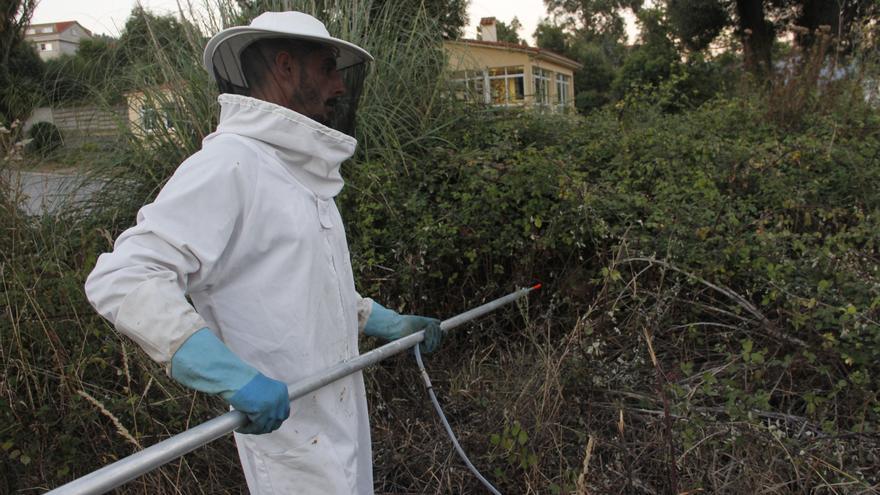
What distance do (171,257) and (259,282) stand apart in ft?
0.86

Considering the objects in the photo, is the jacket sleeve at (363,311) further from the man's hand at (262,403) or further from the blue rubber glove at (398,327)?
the man's hand at (262,403)

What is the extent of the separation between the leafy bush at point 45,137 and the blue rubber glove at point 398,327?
334cm

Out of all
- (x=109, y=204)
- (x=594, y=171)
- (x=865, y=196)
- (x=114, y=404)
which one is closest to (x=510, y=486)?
(x=114, y=404)

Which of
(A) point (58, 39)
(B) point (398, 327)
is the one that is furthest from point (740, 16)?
(A) point (58, 39)

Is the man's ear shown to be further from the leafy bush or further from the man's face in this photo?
the leafy bush

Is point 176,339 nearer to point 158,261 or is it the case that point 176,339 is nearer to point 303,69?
point 158,261

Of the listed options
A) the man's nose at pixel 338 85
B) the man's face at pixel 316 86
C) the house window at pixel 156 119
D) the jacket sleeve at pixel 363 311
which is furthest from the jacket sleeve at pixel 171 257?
the house window at pixel 156 119

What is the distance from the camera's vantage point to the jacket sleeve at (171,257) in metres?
1.61

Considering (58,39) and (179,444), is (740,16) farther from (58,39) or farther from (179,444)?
(58,39)

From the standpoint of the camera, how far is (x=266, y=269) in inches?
74.2

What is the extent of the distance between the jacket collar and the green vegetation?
1.22 meters

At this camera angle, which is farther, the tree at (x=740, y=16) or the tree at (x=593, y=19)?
the tree at (x=593, y=19)

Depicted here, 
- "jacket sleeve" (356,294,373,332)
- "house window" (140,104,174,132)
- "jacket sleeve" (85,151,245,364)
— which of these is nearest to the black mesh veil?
"jacket sleeve" (85,151,245,364)

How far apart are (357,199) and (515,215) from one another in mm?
900
